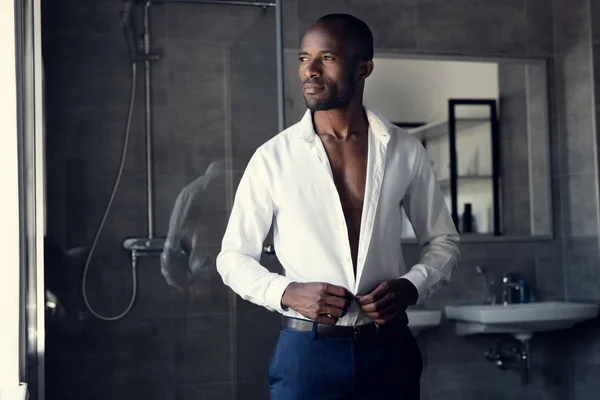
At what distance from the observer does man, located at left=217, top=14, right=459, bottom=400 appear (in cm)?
180

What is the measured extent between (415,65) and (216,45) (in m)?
1.46

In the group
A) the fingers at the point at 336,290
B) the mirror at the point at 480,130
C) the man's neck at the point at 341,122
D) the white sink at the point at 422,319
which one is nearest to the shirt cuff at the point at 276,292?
the fingers at the point at 336,290

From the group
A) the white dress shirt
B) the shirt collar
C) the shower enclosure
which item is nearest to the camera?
the white dress shirt

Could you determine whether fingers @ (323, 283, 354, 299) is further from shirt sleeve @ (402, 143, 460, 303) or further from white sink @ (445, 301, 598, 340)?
white sink @ (445, 301, 598, 340)

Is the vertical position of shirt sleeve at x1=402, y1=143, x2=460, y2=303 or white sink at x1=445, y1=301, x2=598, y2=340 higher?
shirt sleeve at x1=402, y1=143, x2=460, y2=303

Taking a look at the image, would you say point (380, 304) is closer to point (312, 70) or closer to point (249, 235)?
point (249, 235)

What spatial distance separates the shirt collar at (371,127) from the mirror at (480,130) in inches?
70.7

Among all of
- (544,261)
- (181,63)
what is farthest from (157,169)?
(544,261)

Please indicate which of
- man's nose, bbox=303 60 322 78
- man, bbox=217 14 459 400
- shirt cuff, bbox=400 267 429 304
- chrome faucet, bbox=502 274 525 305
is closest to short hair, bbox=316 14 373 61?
man, bbox=217 14 459 400

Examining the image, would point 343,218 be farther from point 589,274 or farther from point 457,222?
point 589,274

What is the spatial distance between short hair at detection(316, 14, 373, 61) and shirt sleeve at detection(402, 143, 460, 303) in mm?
266

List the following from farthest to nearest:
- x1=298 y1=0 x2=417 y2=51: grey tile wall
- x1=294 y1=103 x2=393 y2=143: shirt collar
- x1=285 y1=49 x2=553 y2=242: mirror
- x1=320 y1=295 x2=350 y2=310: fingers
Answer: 1. x1=285 y1=49 x2=553 y2=242: mirror
2. x1=298 y1=0 x2=417 y2=51: grey tile wall
3. x1=294 y1=103 x2=393 y2=143: shirt collar
4. x1=320 y1=295 x2=350 y2=310: fingers

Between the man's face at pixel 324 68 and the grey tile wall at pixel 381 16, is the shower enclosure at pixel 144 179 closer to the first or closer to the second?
the man's face at pixel 324 68

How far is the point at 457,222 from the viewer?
3889 mm
